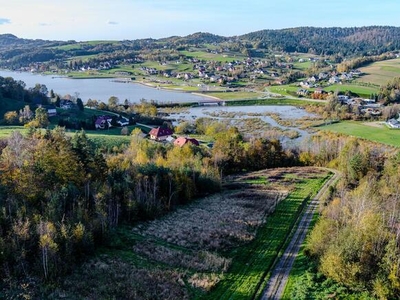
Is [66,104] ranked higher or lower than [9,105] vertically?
lower

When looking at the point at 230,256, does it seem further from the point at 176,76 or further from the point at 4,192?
the point at 176,76

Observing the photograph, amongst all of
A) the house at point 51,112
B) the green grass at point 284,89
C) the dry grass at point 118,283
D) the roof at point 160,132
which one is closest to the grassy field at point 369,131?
the roof at point 160,132

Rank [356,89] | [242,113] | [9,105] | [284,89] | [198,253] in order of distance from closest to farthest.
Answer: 1. [198,253]
2. [9,105]
3. [242,113]
4. [356,89]
5. [284,89]

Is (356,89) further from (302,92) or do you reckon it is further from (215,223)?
(215,223)

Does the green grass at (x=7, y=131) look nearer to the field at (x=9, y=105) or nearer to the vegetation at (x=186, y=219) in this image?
the vegetation at (x=186, y=219)

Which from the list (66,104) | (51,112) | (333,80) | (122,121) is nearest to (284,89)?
(333,80)

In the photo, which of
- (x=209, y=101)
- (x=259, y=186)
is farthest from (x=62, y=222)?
(x=209, y=101)
